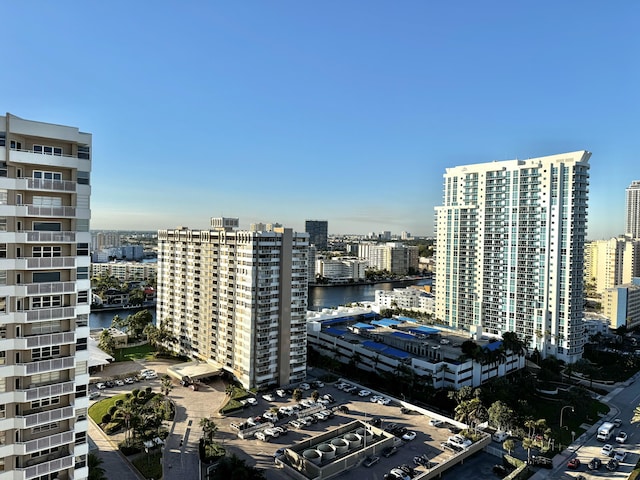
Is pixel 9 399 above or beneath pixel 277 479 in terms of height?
above

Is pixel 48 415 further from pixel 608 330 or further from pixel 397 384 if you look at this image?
pixel 608 330

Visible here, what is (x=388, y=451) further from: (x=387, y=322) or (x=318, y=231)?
(x=318, y=231)

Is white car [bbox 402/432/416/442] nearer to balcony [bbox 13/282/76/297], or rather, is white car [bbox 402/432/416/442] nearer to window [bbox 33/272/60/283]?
balcony [bbox 13/282/76/297]

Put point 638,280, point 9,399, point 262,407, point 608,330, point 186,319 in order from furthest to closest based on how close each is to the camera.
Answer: point 638,280, point 608,330, point 186,319, point 262,407, point 9,399

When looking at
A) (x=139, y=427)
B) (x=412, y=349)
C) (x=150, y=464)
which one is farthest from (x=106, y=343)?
(x=412, y=349)

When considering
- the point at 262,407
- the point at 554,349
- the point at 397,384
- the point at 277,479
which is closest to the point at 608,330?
the point at 554,349

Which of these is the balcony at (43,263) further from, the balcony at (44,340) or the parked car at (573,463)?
the parked car at (573,463)

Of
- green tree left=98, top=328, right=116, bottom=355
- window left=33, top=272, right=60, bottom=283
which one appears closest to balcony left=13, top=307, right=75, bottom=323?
window left=33, top=272, right=60, bottom=283

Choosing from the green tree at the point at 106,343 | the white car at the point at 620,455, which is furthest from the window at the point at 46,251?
the green tree at the point at 106,343
